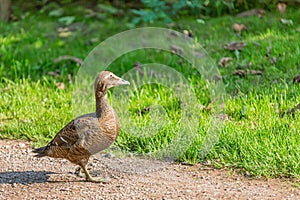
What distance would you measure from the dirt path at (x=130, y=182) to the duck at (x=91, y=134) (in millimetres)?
184

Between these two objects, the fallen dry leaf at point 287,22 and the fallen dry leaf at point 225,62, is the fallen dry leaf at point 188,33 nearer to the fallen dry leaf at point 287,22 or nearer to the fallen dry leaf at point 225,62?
the fallen dry leaf at point 225,62

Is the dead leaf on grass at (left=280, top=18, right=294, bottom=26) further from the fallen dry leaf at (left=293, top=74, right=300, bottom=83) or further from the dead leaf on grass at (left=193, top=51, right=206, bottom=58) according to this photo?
the fallen dry leaf at (left=293, top=74, right=300, bottom=83)

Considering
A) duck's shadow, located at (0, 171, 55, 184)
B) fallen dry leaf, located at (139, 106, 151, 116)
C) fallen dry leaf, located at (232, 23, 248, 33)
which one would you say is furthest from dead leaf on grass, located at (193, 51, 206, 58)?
duck's shadow, located at (0, 171, 55, 184)

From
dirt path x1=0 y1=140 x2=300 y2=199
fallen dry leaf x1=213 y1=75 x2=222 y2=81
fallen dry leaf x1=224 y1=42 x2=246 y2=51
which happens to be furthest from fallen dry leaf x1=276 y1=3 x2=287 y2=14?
dirt path x1=0 y1=140 x2=300 y2=199

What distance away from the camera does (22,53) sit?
24.5 ft

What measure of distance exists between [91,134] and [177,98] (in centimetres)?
170

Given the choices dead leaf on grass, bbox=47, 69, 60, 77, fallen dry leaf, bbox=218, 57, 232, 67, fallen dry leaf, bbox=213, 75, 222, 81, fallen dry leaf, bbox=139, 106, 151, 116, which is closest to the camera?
fallen dry leaf, bbox=139, 106, 151, 116

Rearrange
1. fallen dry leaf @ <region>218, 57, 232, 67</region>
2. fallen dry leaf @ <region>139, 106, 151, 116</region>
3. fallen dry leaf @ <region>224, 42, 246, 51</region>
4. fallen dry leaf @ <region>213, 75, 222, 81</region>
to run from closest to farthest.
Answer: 1. fallen dry leaf @ <region>139, 106, 151, 116</region>
2. fallen dry leaf @ <region>213, 75, 222, 81</region>
3. fallen dry leaf @ <region>218, 57, 232, 67</region>
4. fallen dry leaf @ <region>224, 42, 246, 51</region>

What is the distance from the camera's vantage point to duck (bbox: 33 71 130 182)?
14.0 feet

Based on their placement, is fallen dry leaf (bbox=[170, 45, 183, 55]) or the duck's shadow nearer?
the duck's shadow

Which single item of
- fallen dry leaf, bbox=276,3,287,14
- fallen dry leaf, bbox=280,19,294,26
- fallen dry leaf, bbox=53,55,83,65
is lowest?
fallen dry leaf, bbox=53,55,83,65

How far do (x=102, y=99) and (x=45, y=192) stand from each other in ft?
2.43

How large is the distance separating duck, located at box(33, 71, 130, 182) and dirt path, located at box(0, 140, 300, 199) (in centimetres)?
18

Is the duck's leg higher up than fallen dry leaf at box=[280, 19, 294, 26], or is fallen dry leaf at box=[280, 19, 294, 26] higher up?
fallen dry leaf at box=[280, 19, 294, 26]
